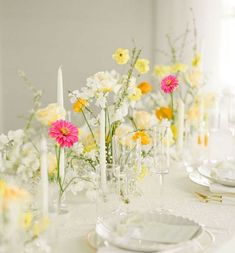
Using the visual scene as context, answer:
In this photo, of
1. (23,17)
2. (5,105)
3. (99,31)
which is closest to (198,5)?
(99,31)

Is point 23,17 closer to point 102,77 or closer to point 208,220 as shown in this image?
point 102,77

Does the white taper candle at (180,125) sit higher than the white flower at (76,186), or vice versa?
the white taper candle at (180,125)

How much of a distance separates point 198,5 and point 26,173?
100 inches

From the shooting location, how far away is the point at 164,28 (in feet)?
13.0

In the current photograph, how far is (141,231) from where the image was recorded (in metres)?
1.49

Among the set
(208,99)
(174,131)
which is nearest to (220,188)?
(174,131)

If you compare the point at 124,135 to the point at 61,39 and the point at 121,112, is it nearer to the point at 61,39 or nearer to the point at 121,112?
the point at 121,112

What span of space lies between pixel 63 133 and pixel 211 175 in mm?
676

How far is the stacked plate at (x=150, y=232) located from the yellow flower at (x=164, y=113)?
1032 millimetres

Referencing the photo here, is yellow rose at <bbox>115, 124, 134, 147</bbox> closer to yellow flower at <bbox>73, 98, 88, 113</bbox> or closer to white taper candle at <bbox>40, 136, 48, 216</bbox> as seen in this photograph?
yellow flower at <bbox>73, 98, 88, 113</bbox>

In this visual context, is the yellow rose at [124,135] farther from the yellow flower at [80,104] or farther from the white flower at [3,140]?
the white flower at [3,140]

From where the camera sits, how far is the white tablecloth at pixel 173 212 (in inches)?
59.6

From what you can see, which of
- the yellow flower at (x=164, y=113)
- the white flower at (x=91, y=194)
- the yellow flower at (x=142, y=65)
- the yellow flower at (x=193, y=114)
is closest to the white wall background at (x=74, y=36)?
the yellow flower at (x=193, y=114)

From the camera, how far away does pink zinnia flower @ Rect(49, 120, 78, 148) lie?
1612 millimetres
